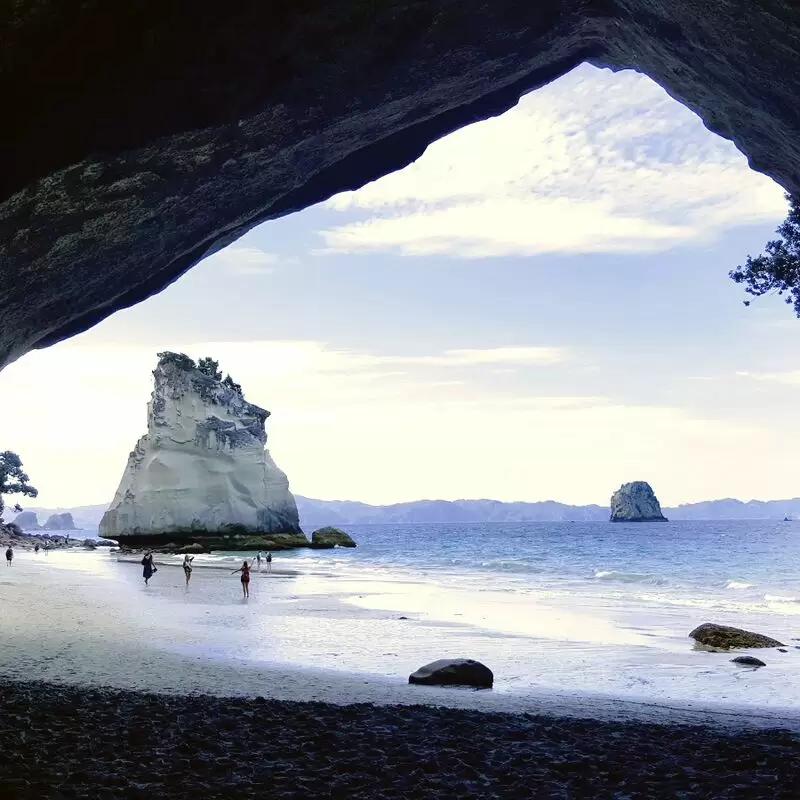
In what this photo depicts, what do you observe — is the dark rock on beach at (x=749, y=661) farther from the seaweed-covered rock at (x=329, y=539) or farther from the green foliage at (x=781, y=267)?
the seaweed-covered rock at (x=329, y=539)

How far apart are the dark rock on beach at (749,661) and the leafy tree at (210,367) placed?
229ft

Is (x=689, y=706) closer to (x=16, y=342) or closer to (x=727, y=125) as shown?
(x=727, y=125)

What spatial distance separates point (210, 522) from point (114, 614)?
53.1 meters

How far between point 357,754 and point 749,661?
40.9ft

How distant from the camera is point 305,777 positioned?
23.1 ft

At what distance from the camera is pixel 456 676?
14.1 m

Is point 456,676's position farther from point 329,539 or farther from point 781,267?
point 329,539

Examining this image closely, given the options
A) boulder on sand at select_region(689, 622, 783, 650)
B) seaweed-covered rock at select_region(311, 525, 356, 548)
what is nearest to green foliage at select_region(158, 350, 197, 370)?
seaweed-covered rock at select_region(311, 525, 356, 548)

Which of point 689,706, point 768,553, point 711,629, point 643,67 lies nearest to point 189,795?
point 689,706

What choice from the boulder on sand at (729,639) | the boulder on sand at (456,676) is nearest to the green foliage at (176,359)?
the boulder on sand at (729,639)

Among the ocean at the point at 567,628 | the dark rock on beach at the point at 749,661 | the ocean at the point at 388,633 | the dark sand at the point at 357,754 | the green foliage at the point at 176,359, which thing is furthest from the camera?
the green foliage at the point at 176,359

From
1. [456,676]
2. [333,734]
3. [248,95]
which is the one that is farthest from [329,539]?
[248,95]

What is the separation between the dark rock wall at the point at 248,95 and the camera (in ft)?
23.5

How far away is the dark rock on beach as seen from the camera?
668 inches
